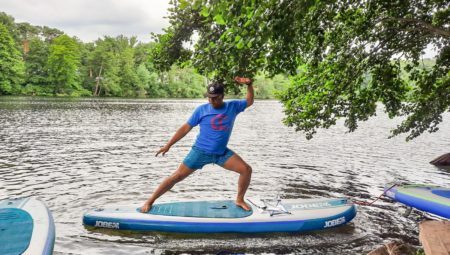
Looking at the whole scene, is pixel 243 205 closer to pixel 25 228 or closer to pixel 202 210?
pixel 202 210

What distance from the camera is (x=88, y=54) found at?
101m

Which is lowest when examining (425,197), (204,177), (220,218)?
(204,177)

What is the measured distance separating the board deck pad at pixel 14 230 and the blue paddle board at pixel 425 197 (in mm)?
8639

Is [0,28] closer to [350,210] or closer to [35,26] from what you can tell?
[35,26]

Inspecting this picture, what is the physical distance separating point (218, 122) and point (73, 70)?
9085 cm

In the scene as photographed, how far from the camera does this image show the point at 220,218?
299 inches

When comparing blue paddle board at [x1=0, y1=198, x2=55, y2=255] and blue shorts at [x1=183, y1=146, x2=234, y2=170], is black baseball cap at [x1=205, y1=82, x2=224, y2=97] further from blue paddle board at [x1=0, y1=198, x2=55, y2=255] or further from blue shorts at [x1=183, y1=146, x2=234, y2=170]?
blue paddle board at [x1=0, y1=198, x2=55, y2=255]

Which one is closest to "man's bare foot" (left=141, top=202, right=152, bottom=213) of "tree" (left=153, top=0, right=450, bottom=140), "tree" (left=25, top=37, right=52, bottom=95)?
"tree" (left=153, top=0, right=450, bottom=140)

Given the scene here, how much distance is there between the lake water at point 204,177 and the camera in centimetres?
Answer: 736

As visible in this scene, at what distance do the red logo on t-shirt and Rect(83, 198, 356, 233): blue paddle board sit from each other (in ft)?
6.67

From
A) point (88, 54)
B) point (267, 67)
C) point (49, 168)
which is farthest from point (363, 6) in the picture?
point (88, 54)

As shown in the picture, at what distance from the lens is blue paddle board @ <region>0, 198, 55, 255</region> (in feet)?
16.6

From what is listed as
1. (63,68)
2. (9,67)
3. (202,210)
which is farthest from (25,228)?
(63,68)


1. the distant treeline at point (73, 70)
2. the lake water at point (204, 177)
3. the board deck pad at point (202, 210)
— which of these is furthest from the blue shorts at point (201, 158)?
the distant treeline at point (73, 70)
